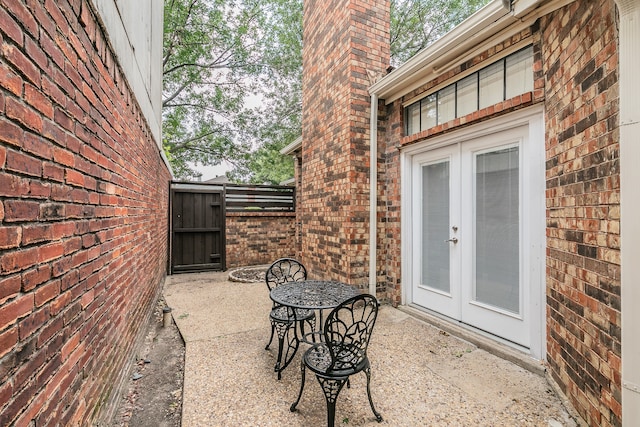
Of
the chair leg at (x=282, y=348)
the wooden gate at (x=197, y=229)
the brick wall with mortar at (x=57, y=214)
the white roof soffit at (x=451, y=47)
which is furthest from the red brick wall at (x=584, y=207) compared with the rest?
the wooden gate at (x=197, y=229)

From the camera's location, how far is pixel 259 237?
756 cm

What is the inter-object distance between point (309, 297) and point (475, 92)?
Result: 2.57 m

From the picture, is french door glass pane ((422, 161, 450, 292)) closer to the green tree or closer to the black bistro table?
the black bistro table

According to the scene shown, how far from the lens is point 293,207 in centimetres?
802

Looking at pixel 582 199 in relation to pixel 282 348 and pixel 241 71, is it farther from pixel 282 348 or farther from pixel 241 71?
pixel 241 71

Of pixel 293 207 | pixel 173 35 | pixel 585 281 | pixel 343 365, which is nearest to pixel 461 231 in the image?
pixel 585 281

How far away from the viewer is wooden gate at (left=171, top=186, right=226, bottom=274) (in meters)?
6.74

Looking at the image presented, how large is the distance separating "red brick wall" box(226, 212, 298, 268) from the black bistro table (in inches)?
184

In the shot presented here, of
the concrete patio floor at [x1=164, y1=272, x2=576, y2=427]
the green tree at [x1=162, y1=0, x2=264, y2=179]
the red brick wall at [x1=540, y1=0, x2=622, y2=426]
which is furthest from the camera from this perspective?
the green tree at [x1=162, y1=0, x2=264, y2=179]

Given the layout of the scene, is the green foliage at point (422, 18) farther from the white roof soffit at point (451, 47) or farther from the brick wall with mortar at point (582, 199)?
the brick wall with mortar at point (582, 199)

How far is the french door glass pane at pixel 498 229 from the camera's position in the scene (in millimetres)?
2779

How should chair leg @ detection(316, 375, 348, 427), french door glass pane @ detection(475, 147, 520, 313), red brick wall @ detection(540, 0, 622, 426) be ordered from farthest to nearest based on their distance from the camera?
french door glass pane @ detection(475, 147, 520, 313) → chair leg @ detection(316, 375, 348, 427) → red brick wall @ detection(540, 0, 622, 426)

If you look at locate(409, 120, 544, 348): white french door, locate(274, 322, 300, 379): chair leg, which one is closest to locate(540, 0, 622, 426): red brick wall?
locate(409, 120, 544, 348): white french door

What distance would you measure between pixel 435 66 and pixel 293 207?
5.36 metres
